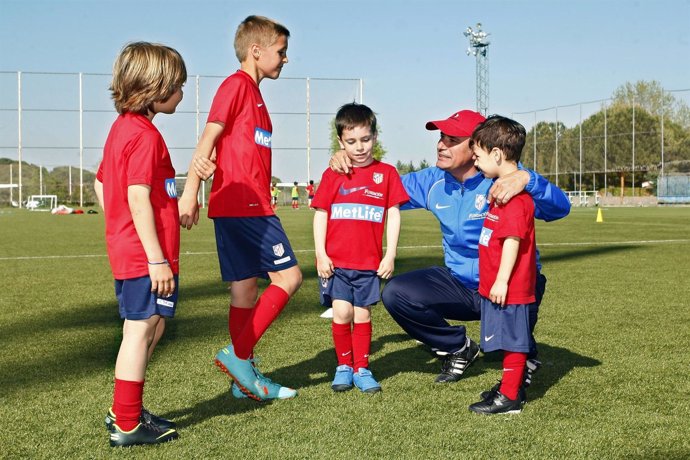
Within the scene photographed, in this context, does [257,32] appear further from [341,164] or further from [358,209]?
[358,209]

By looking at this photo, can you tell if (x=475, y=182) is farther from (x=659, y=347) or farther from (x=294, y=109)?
(x=294, y=109)

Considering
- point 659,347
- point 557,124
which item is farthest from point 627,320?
point 557,124

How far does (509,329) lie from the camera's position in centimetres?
348

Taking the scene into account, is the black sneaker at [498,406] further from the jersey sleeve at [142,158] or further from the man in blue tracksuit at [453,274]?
the jersey sleeve at [142,158]

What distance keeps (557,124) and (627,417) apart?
52.3m

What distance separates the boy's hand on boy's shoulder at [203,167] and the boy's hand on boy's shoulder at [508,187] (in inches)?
49.0

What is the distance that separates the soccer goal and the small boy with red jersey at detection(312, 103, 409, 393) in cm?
4658

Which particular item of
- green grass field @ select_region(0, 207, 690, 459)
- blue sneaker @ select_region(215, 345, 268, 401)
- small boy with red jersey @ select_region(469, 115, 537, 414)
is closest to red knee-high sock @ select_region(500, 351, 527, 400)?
small boy with red jersey @ select_region(469, 115, 537, 414)

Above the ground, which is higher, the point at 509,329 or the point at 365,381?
the point at 509,329

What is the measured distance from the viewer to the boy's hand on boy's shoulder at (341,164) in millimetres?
3916

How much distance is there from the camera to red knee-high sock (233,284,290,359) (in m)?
3.65

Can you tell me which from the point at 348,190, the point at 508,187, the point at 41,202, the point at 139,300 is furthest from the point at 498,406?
the point at 41,202

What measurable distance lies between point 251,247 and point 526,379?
146 cm

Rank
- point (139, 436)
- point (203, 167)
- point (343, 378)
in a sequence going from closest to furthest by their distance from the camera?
point (139, 436)
point (203, 167)
point (343, 378)
